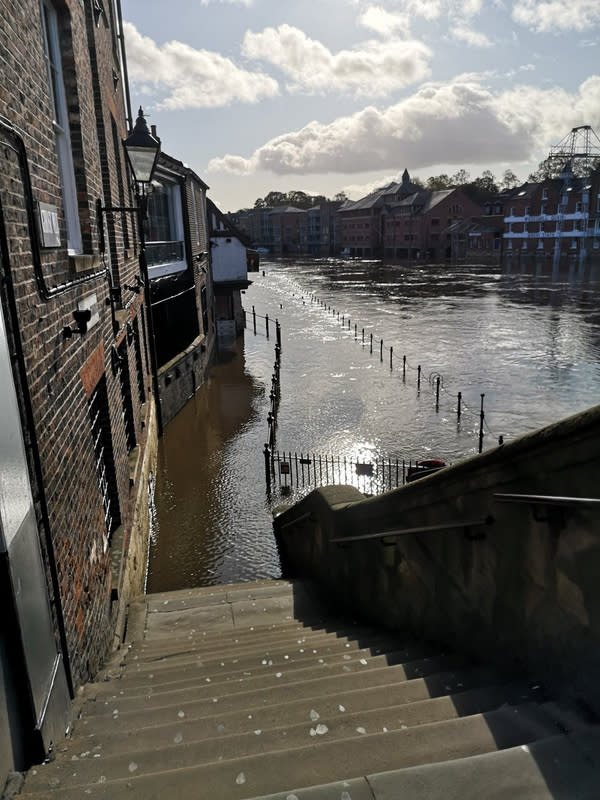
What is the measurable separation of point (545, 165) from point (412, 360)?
4074 inches

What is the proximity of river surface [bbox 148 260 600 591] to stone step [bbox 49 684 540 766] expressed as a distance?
21.5 ft

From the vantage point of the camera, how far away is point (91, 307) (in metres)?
6.24

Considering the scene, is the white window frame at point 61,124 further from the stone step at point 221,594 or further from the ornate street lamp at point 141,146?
the stone step at point 221,594

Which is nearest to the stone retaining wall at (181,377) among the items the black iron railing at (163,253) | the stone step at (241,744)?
the black iron railing at (163,253)

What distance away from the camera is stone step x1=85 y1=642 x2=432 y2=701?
13.9 ft

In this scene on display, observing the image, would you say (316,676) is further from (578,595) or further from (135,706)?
(578,595)

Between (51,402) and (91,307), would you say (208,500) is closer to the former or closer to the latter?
(91,307)

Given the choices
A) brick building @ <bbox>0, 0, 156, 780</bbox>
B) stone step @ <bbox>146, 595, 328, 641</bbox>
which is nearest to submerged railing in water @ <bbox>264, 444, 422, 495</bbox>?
brick building @ <bbox>0, 0, 156, 780</bbox>

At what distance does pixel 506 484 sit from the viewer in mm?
3402

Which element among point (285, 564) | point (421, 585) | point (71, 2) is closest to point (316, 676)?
point (421, 585)

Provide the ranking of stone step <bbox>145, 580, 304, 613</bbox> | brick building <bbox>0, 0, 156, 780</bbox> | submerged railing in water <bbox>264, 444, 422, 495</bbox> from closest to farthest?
1. brick building <bbox>0, 0, 156, 780</bbox>
2. stone step <bbox>145, 580, 304, 613</bbox>
3. submerged railing in water <bbox>264, 444, 422, 495</bbox>

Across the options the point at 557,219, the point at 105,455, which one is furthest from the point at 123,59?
the point at 557,219

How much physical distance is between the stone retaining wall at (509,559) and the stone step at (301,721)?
0.35 metres

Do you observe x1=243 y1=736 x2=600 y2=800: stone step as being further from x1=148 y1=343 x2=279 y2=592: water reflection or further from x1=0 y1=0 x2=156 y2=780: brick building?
x1=148 y1=343 x2=279 y2=592: water reflection
